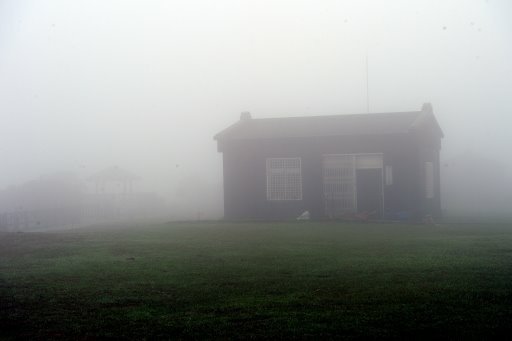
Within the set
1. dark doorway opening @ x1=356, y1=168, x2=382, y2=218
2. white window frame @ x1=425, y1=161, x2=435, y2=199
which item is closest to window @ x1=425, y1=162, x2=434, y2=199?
white window frame @ x1=425, y1=161, x2=435, y2=199

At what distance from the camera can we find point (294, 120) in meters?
36.1

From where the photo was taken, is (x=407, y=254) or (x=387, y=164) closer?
(x=407, y=254)

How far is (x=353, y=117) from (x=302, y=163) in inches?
213

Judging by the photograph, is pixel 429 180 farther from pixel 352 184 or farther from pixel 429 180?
pixel 352 184

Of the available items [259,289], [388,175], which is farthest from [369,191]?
[259,289]

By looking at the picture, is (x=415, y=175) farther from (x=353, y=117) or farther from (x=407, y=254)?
(x=407, y=254)

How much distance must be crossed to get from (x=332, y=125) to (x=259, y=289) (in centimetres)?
2362

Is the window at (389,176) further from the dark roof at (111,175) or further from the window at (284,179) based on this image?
the dark roof at (111,175)

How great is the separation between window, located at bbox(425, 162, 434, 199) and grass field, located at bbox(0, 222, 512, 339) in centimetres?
1471

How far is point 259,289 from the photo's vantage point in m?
10.1

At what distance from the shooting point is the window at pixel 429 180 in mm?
32375

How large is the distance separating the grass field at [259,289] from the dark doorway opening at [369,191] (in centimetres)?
1232

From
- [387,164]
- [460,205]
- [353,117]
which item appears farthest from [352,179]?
[460,205]

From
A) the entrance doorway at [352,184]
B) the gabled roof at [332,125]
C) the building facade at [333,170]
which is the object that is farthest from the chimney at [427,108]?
the entrance doorway at [352,184]
